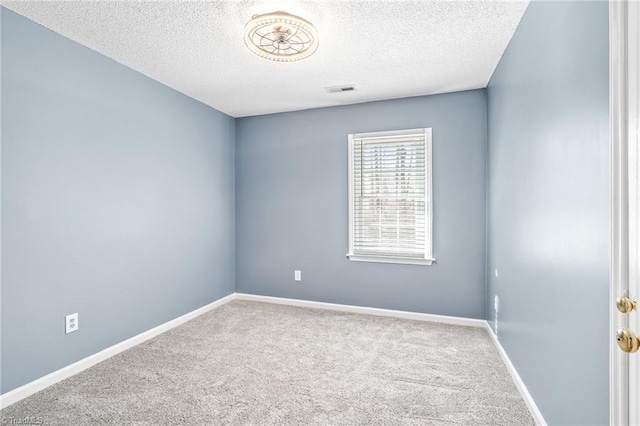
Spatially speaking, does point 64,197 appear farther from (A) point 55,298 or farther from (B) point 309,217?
(B) point 309,217

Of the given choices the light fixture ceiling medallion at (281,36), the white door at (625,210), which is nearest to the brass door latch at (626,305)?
the white door at (625,210)

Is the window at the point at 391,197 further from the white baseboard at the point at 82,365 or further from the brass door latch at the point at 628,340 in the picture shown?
the brass door latch at the point at 628,340

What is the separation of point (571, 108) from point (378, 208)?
2.43 metres

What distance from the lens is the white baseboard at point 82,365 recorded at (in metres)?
2.02

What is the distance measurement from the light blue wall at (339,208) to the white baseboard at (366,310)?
0.20 ft

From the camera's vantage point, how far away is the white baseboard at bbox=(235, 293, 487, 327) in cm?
340

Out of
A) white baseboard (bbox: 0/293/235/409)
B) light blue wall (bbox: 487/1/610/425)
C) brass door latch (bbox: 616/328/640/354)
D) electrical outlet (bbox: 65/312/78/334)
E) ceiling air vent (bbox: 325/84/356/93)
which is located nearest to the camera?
brass door latch (bbox: 616/328/640/354)

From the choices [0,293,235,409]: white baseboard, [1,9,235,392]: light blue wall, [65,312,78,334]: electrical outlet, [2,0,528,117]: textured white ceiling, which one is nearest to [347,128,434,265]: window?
[2,0,528,117]: textured white ceiling

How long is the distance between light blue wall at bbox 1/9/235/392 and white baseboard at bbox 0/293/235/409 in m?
0.04

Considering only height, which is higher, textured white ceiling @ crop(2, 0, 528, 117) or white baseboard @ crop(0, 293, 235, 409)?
textured white ceiling @ crop(2, 0, 528, 117)

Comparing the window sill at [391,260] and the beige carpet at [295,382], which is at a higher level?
the window sill at [391,260]

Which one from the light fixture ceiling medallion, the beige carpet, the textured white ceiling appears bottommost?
the beige carpet

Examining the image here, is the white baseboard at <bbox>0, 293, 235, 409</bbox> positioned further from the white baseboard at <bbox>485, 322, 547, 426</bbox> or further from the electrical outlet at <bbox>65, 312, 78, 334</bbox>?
the white baseboard at <bbox>485, 322, 547, 426</bbox>

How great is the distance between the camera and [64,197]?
233cm
